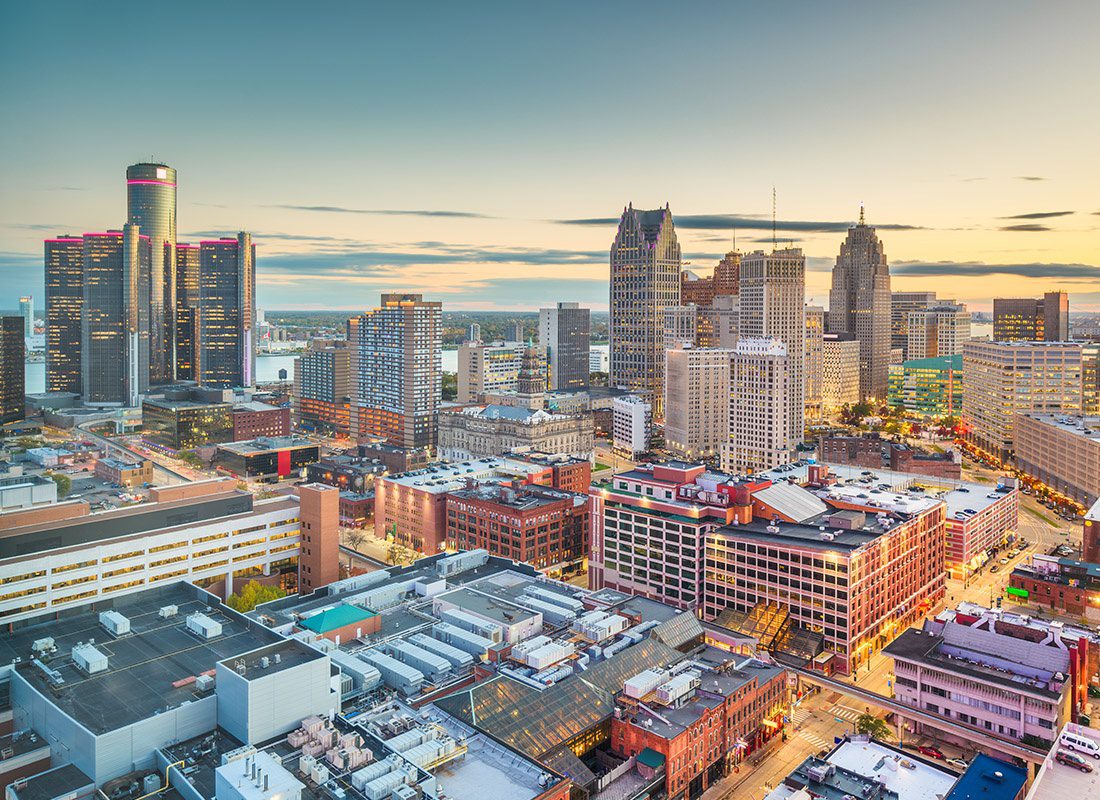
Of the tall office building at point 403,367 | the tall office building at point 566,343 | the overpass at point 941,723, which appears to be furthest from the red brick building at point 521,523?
the tall office building at point 566,343

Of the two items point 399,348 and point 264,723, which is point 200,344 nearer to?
point 399,348

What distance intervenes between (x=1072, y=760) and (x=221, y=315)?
116 metres

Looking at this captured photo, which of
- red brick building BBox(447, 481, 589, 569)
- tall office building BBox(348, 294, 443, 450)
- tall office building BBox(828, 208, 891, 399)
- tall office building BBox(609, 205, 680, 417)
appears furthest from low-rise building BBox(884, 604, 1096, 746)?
tall office building BBox(828, 208, 891, 399)

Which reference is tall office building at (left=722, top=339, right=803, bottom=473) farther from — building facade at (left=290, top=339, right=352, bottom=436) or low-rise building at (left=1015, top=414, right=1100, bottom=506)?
building facade at (left=290, top=339, right=352, bottom=436)

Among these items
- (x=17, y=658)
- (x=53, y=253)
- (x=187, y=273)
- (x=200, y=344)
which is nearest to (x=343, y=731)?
(x=17, y=658)

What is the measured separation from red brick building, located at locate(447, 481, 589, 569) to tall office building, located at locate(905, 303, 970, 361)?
109m

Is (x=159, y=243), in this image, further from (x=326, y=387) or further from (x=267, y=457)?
(x=267, y=457)

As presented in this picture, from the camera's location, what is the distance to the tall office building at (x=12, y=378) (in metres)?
71.4

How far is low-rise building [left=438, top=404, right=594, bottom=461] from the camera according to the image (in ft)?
242

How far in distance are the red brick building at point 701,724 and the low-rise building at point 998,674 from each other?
16.9ft

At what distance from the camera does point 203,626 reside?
2741 centimetres

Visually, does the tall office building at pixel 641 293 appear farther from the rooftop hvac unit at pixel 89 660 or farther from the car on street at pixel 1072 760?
the rooftop hvac unit at pixel 89 660

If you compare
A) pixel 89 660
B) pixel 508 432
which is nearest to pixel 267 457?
pixel 508 432

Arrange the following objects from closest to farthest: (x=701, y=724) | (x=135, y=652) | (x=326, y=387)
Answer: (x=701, y=724) < (x=135, y=652) < (x=326, y=387)
